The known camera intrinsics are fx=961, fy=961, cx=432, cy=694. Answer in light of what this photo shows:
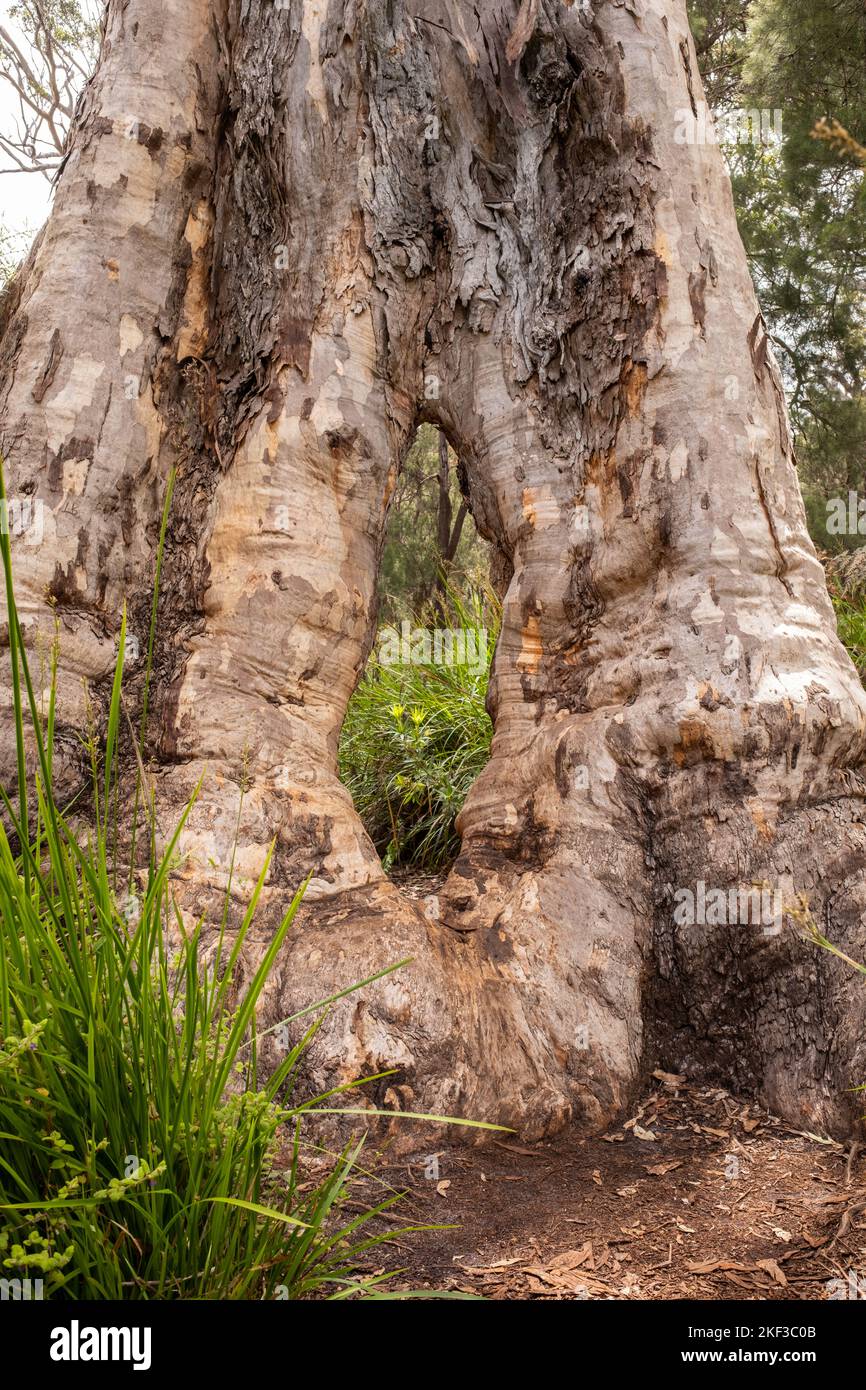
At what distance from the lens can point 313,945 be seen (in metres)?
2.39

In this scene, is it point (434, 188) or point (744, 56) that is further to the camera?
point (744, 56)

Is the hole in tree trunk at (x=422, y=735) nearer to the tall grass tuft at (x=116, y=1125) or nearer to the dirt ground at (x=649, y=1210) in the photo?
the dirt ground at (x=649, y=1210)

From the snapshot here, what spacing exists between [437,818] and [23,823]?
339 cm

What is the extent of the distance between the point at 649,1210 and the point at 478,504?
2209mm

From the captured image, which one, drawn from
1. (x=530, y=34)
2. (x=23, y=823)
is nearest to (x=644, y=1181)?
(x=23, y=823)

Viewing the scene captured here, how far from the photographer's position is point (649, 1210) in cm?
198

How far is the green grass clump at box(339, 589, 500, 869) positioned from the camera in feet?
15.5

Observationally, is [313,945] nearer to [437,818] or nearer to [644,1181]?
[644,1181]

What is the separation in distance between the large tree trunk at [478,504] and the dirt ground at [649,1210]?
0.11 metres

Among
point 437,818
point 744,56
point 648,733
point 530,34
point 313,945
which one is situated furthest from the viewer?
point 744,56

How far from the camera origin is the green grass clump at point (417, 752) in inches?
185

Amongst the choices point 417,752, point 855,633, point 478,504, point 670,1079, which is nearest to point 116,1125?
point 670,1079

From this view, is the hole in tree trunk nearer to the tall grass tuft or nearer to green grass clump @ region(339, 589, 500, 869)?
green grass clump @ region(339, 589, 500, 869)

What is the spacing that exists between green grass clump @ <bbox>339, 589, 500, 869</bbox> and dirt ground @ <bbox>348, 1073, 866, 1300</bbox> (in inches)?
93.4
